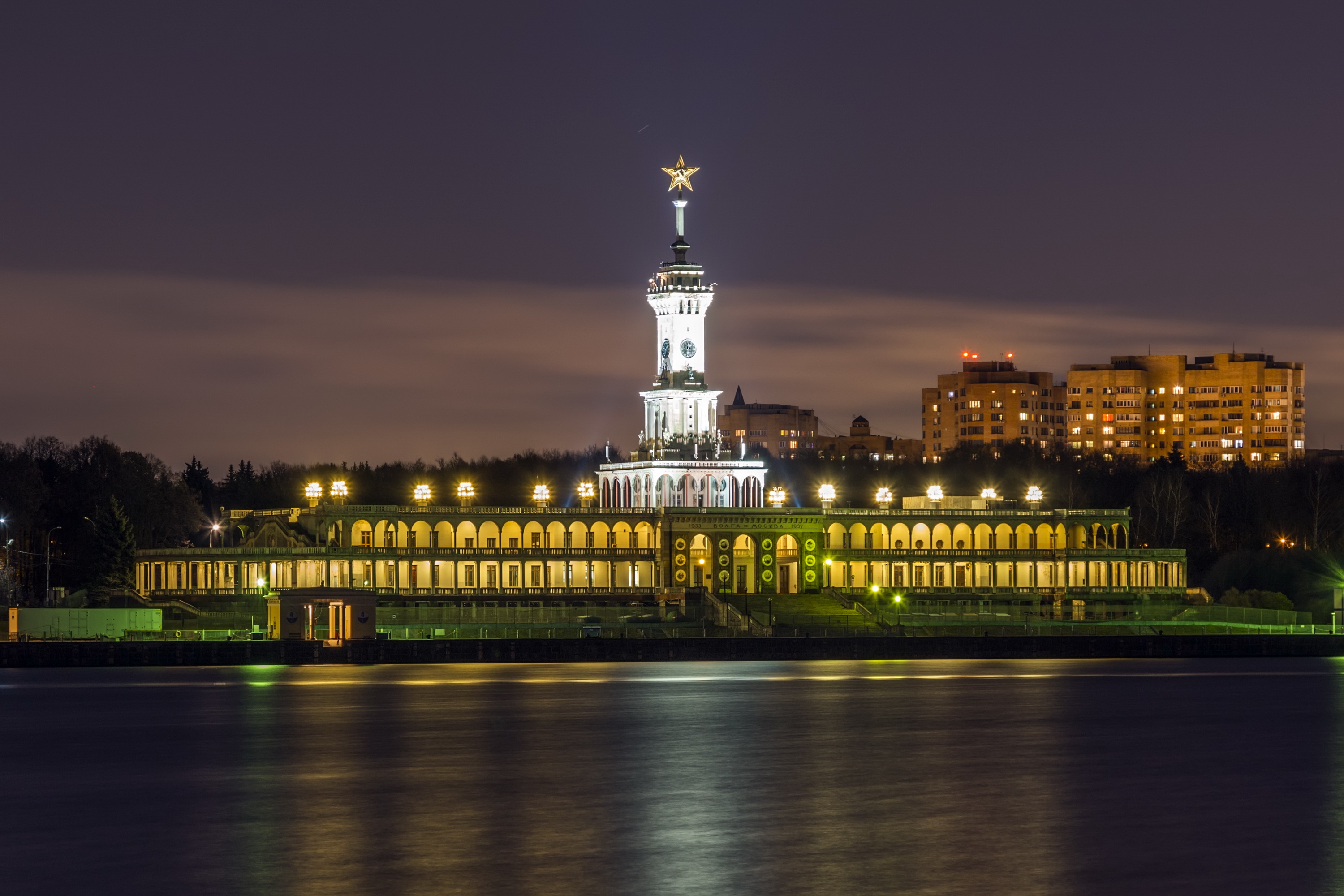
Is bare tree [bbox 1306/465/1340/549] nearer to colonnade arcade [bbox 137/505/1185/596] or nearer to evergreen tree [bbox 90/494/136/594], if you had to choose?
colonnade arcade [bbox 137/505/1185/596]

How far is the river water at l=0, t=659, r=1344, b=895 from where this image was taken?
140 feet

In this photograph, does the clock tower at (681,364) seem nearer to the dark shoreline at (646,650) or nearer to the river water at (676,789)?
the dark shoreline at (646,650)

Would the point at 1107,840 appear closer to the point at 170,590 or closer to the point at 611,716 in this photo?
the point at 611,716

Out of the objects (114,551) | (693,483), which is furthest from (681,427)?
(114,551)

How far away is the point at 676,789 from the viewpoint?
2235 inches

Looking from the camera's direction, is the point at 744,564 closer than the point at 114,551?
No

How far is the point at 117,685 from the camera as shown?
10275cm

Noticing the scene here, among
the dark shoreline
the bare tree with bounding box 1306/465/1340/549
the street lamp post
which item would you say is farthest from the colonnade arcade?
the dark shoreline

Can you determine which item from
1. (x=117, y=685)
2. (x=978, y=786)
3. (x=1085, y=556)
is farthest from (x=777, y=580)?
(x=978, y=786)

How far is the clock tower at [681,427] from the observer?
17025 centimetres

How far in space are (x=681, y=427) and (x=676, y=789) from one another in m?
117

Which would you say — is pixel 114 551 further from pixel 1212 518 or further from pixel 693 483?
pixel 1212 518

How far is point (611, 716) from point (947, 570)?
88.9 meters

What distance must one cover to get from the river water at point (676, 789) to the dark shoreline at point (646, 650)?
24.6m
